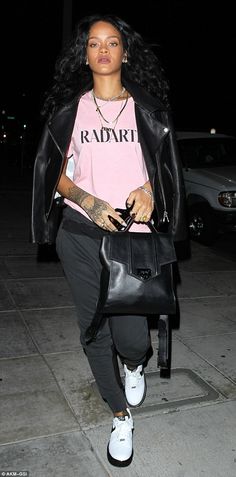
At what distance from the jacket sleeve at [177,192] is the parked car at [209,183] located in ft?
→ 16.8

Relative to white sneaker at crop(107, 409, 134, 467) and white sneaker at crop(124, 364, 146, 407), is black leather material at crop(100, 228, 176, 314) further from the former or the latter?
white sneaker at crop(124, 364, 146, 407)

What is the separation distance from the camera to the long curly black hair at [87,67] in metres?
2.54

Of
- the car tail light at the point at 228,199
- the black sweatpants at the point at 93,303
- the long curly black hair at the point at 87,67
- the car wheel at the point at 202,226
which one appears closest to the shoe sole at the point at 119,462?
the black sweatpants at the point at 93,303

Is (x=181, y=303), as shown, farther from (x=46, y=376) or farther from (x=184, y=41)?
(x=184, y=41)

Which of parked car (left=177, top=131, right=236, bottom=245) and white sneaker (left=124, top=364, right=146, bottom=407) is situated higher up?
parked car (left=177, top=131, right=236, bottom=245)

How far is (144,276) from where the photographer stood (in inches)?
88.9

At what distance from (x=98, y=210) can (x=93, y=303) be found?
0.50 meters

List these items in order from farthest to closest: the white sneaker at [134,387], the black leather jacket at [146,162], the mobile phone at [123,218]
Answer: the white sneaker at [134,387] < the black leather jacket at [146,162] < the mobile phone at [123,218]

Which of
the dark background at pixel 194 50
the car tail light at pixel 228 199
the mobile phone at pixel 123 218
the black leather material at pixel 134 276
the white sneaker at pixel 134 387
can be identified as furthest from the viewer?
the dark background at pixel 194 50

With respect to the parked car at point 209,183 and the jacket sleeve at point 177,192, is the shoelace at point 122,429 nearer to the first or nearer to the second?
the jacket sleeve at point 177,192

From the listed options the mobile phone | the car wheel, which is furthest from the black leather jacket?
the car wheel

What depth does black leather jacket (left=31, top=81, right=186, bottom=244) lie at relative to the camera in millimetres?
2447

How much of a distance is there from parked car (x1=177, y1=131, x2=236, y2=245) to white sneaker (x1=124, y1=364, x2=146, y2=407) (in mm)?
5048

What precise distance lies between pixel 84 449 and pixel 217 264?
4364mm
